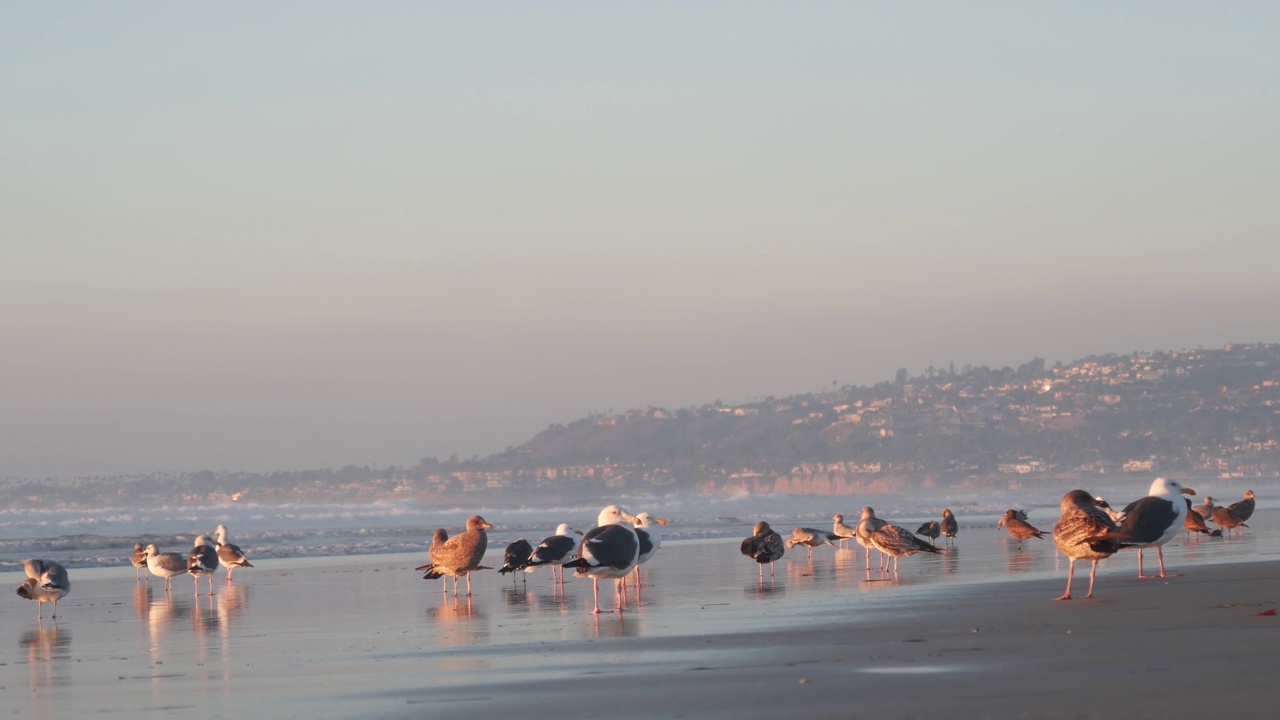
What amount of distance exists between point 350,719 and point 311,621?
766cm

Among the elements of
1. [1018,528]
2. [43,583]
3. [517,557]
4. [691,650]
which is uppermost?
[43,583]

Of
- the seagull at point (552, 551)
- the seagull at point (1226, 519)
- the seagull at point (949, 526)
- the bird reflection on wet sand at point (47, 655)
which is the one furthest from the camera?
the seagull at point (949, 526)

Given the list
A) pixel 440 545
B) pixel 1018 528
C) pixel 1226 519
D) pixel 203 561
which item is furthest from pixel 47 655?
pixel 1226 519

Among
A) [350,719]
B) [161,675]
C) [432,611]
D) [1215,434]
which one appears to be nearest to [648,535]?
[432,611]

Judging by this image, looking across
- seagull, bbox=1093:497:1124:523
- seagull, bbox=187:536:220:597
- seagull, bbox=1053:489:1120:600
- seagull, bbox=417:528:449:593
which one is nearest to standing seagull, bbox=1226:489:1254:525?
seagull, bbox=1093:497:1124:523

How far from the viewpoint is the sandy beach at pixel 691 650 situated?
8.34 m

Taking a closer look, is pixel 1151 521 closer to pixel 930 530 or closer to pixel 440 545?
pixel 440 545

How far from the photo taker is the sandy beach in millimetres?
8336

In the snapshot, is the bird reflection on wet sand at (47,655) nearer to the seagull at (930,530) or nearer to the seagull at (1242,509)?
the seagull at (930,530)

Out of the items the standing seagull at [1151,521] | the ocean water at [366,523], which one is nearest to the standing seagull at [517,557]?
the standing seagull at [1151,521]

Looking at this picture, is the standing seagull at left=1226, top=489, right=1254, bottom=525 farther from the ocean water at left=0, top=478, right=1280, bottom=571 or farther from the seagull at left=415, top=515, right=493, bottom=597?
the seagull at left=415, top=515, right=493, bottom=597

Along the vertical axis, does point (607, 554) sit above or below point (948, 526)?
above

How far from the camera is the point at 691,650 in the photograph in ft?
37.2

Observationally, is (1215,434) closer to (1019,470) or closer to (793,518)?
(1019,470)
